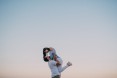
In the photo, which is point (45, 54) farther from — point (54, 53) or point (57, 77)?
point (57, 77)

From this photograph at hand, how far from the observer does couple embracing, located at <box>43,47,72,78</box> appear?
1235 cm

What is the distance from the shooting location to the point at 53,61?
12.4m

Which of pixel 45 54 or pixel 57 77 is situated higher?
pixel 45 54

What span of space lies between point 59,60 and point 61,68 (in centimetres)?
43

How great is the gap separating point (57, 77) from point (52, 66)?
1.92 ft

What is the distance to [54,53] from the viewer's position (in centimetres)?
1248

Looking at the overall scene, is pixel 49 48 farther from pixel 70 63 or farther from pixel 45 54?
pixel 70 63

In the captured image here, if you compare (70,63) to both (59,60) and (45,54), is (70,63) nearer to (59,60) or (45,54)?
(59,60)

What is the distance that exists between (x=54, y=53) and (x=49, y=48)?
370mm

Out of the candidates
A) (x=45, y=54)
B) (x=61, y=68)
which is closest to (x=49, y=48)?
(x=45, y=54)

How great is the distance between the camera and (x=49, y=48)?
1261 centimetres

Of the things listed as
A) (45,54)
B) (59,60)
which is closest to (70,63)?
(59,60)

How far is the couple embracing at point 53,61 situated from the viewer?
1235 cm

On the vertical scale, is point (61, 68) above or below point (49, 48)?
below
